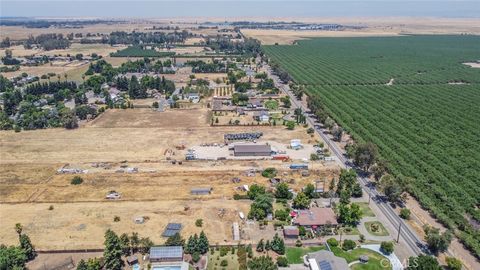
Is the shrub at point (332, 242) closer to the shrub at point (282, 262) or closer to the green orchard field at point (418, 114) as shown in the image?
the shrub at point (282, 262)

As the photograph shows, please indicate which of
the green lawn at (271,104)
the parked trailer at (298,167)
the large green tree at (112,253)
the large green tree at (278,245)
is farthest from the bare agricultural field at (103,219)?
the green lawn at (271,104)

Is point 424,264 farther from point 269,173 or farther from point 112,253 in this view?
point 112,253

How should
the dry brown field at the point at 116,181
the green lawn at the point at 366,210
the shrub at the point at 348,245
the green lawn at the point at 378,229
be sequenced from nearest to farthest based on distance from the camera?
the shrub at the point at 348,245 < the green lawn at the point at 378,229 < the dry brown field at the point at 116,181 < the green lawn at the point at 366,210

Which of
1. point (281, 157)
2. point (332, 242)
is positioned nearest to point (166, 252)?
point (332, 242)

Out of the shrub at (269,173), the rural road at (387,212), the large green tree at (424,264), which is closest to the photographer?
the large green tree at (424,264)

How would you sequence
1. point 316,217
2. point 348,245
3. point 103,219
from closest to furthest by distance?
point 348,245 → point 316,217 → point 103,219
